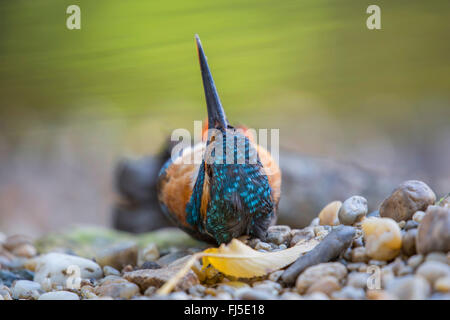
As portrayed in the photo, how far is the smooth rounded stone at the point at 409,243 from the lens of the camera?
1.19 m

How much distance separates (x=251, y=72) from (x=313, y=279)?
222cm

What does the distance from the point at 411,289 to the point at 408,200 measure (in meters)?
0.53

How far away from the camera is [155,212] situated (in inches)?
130

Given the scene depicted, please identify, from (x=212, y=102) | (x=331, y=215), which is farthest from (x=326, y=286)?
(x=212, y=102)

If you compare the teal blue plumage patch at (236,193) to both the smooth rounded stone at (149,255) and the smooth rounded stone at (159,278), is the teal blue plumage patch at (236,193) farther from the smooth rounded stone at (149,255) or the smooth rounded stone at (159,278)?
the smooth rounded stone at (149,255)

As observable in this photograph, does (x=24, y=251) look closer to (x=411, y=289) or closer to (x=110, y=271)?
(x=110, y=271)

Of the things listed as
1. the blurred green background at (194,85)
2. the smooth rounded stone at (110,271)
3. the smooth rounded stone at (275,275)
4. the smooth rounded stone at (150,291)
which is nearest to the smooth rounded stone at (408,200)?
the smooth rounded stone at (275,275)

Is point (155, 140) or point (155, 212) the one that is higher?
point (155, 140)

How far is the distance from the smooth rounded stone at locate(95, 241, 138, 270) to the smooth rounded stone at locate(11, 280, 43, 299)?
0.36m

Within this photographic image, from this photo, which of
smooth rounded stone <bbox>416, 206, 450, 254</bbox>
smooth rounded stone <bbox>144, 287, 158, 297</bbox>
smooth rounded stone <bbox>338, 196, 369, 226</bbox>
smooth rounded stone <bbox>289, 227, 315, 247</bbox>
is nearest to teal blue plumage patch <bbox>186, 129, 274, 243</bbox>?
smooth rounded stone <bbox>289, 227, 315, 247</bbox>

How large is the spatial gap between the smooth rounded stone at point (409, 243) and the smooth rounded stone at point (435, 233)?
35 mm
